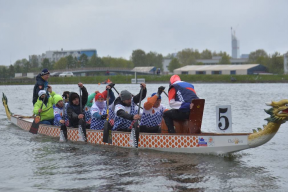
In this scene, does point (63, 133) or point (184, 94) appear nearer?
point (184, 94)

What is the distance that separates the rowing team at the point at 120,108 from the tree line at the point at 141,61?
97.6m

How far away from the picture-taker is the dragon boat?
10.2 meters

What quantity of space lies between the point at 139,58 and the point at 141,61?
124cm

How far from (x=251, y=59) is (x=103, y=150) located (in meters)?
144

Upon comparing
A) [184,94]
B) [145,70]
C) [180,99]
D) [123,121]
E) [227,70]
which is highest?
[145,70]

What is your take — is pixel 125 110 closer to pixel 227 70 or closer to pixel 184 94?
pixel 184 94

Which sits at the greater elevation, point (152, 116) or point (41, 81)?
point (41, 81)

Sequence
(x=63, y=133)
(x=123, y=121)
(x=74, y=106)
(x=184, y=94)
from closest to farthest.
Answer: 1. (x=184, y=94)
2. (x=123, y=121)
3. (x=74, y=106)
4. (x=63, y=133)

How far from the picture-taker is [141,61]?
511 ft

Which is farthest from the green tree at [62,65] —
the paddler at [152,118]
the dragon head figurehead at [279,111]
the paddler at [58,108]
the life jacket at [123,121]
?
the dragon head figurehead at [279,111]

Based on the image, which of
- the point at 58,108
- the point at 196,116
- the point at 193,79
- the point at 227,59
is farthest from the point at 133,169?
the point at 227,59

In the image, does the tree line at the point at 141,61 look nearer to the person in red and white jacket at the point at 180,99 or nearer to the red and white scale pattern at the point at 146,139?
the red and white scale pattern at the point at 146,139

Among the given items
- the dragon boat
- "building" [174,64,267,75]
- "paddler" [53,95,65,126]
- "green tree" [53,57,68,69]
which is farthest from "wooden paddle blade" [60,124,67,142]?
"green tree" [53,57,68,69]

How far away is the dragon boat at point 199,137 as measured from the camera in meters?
10.2
